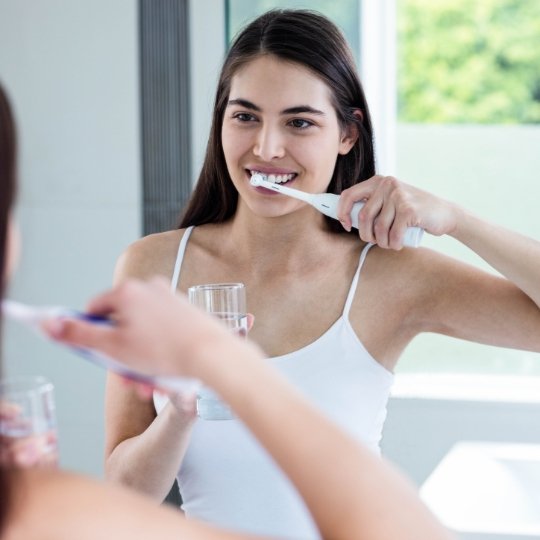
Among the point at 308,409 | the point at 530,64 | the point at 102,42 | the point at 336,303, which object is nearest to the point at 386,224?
the point at 336,303

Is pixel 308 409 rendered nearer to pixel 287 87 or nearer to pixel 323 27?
pixel 287 87

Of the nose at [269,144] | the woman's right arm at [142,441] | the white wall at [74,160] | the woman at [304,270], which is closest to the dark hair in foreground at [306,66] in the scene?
the woman at [304,270]

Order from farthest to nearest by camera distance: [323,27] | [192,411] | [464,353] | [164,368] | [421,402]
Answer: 1. [464,353]
2. [421,402]
3. [323,27]
4. [192,411]
5. [164,368]

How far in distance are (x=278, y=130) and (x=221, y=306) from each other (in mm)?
374

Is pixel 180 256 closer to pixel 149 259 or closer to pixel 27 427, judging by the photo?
pixel 149 259

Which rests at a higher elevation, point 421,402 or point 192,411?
point 192,411

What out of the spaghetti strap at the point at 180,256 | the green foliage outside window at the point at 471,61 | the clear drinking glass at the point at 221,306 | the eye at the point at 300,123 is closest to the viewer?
the clear drinking glass at the point at 221,306

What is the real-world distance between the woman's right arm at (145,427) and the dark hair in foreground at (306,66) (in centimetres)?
10

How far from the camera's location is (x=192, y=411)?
145cm

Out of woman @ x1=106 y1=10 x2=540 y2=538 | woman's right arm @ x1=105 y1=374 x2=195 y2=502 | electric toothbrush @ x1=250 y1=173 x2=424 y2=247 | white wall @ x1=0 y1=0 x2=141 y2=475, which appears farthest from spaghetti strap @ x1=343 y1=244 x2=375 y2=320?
white wall @ x1=0 y1=0 x2=141 y2=475

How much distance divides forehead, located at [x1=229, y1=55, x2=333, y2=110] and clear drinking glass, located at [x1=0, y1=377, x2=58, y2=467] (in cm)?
86

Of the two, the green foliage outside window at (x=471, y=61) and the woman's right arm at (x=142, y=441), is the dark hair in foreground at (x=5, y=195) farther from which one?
the green foliage outside window at (x=471, y=61)

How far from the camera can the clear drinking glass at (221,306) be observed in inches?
56.4

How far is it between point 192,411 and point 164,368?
677 millimetres
